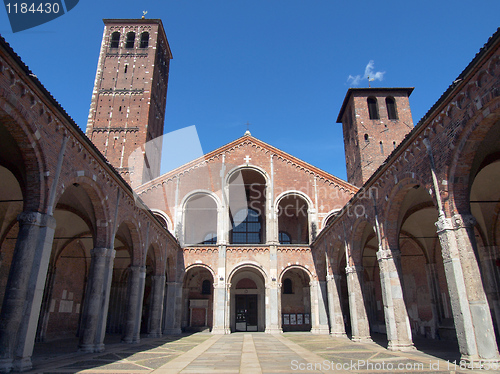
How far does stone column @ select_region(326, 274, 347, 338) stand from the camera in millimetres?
18650

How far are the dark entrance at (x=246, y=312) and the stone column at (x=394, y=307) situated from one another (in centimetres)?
1524

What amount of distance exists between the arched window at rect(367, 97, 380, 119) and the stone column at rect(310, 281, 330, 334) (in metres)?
17.5

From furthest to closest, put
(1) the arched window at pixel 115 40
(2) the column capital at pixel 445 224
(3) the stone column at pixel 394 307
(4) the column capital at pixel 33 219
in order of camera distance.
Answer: (1) the arched window at pixel 115 40 < (3) the stone column at pixel 394 307 < (2) the column capital at pixel 445 224 < (4) the column capital at pixel 33 219

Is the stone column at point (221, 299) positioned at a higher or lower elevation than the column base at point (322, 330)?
higher

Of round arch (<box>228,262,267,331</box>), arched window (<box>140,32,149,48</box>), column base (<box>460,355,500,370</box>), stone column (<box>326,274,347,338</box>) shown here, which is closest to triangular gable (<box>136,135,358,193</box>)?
stone column (<box>326,274,347,338</box>)

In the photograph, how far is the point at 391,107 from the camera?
1292 inches

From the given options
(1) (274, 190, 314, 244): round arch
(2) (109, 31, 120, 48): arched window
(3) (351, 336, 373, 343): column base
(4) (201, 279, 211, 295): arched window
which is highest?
(2) (109, 31, 120, 48): arched window

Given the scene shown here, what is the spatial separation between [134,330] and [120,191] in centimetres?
632

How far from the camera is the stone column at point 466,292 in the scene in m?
7.69

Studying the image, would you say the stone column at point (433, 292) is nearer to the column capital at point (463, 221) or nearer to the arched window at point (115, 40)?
the column capital at point (463, 221)

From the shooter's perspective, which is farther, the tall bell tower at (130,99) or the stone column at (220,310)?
the tall bell tower at (130,99)

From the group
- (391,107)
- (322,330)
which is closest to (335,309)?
(322,330)

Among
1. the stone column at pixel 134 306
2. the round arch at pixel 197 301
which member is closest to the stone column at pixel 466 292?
the stone column at pixel 134 306

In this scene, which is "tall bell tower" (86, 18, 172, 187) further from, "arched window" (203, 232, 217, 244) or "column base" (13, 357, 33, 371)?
"column base" (13, 357, 33, 371)
